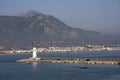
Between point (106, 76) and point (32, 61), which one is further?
point (32, 61)

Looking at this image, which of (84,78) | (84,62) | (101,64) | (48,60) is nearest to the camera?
(84,78)

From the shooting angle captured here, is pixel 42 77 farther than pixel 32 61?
No

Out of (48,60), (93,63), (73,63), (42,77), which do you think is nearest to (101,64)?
(93,63)

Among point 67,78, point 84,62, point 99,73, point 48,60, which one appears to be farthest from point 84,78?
point 48,60

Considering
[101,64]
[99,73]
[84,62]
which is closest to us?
[99,73]

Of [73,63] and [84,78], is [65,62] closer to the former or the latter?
[73,63]

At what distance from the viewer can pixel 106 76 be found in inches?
2405

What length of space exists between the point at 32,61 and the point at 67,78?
43.9 meters

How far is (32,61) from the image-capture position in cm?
10294

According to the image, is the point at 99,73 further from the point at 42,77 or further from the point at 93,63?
the point at 93,63

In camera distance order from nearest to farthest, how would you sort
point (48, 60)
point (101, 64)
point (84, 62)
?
point (101, 64) → point (84, 62) → point (48, 60)

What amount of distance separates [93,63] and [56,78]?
30578 mm

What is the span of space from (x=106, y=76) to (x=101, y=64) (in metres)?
25.7

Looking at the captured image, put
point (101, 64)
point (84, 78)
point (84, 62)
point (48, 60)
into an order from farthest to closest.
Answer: point (48, 60) → point (84, 62) → point (101, 64) → point (84, 78)
